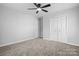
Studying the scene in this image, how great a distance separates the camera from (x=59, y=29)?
411cm

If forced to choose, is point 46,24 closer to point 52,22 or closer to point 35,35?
point 52,22

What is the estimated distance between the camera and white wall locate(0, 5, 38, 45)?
335 centimetres

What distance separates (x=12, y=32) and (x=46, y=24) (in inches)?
94.9

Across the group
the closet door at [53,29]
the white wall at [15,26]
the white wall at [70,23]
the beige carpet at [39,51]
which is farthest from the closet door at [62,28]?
the white wall at [15,26]

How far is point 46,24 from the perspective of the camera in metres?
4.90

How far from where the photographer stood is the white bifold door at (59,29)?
3.95 meters

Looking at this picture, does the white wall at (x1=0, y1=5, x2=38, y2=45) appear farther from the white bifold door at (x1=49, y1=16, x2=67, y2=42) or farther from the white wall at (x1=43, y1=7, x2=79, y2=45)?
the white wall at (x1=43, y1=7, x2=79, y2=45)

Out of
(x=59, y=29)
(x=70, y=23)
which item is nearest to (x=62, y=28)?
(x=59, y=29)

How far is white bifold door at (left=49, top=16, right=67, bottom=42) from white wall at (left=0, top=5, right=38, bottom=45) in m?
1.32

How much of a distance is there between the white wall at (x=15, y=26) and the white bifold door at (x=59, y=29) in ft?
4.33

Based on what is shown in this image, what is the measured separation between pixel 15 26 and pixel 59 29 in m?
2.69

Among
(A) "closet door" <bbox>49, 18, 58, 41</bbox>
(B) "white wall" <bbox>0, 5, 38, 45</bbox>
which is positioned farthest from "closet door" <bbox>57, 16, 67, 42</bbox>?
(B) "white wall" <bbox>0, 5, 38, 45</bbox>

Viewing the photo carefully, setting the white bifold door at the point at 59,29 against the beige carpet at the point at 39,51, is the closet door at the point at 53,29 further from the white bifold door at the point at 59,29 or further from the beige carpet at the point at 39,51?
the beige carpet at the point at 39,51

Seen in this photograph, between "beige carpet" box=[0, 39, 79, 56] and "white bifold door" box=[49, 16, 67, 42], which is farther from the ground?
"white bifold door" box=[49, 16, 67, 42]
